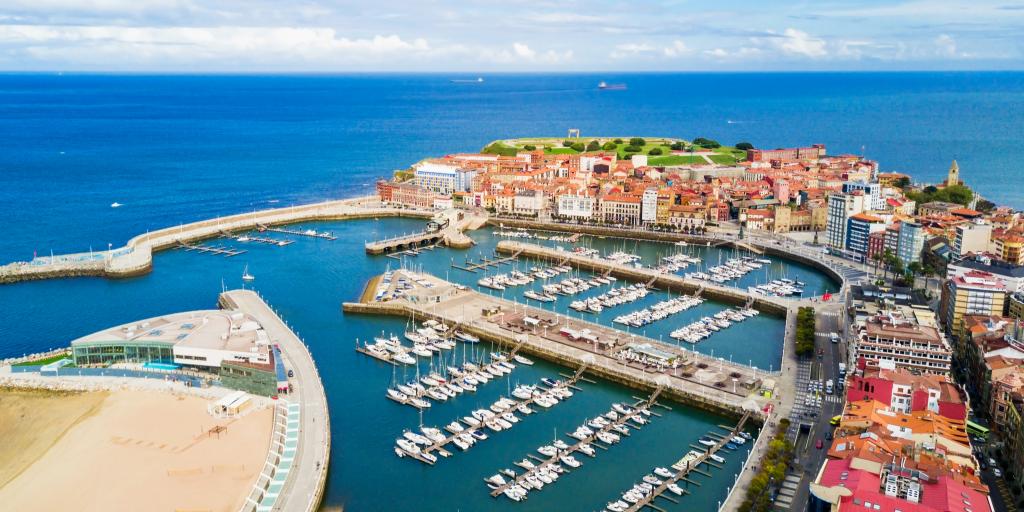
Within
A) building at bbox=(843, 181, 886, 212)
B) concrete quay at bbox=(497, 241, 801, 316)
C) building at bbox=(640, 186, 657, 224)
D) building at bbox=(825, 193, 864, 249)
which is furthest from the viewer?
building at bbox=(640, 186, 657, 224)

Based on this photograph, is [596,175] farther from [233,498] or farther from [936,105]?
[936,105]

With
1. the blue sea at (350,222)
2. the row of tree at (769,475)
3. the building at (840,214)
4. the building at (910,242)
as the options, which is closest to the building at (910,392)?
the row of tree at (769,475)

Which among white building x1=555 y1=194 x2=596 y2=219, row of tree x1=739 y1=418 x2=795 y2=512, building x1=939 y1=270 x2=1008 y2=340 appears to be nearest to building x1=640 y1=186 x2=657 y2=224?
white building x1=555 y1=194 x2=596 y2=219

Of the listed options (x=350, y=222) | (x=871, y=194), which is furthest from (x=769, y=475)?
(x=350, y=222)

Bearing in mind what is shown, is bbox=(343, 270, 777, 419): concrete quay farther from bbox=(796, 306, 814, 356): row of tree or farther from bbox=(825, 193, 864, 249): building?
bbox=(825, 193, 864, 249): building

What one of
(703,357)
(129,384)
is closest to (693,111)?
(703,357)

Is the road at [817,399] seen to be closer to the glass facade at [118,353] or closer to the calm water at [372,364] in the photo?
the calm water at [372,364]

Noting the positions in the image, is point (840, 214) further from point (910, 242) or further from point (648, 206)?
point (648, 206)
